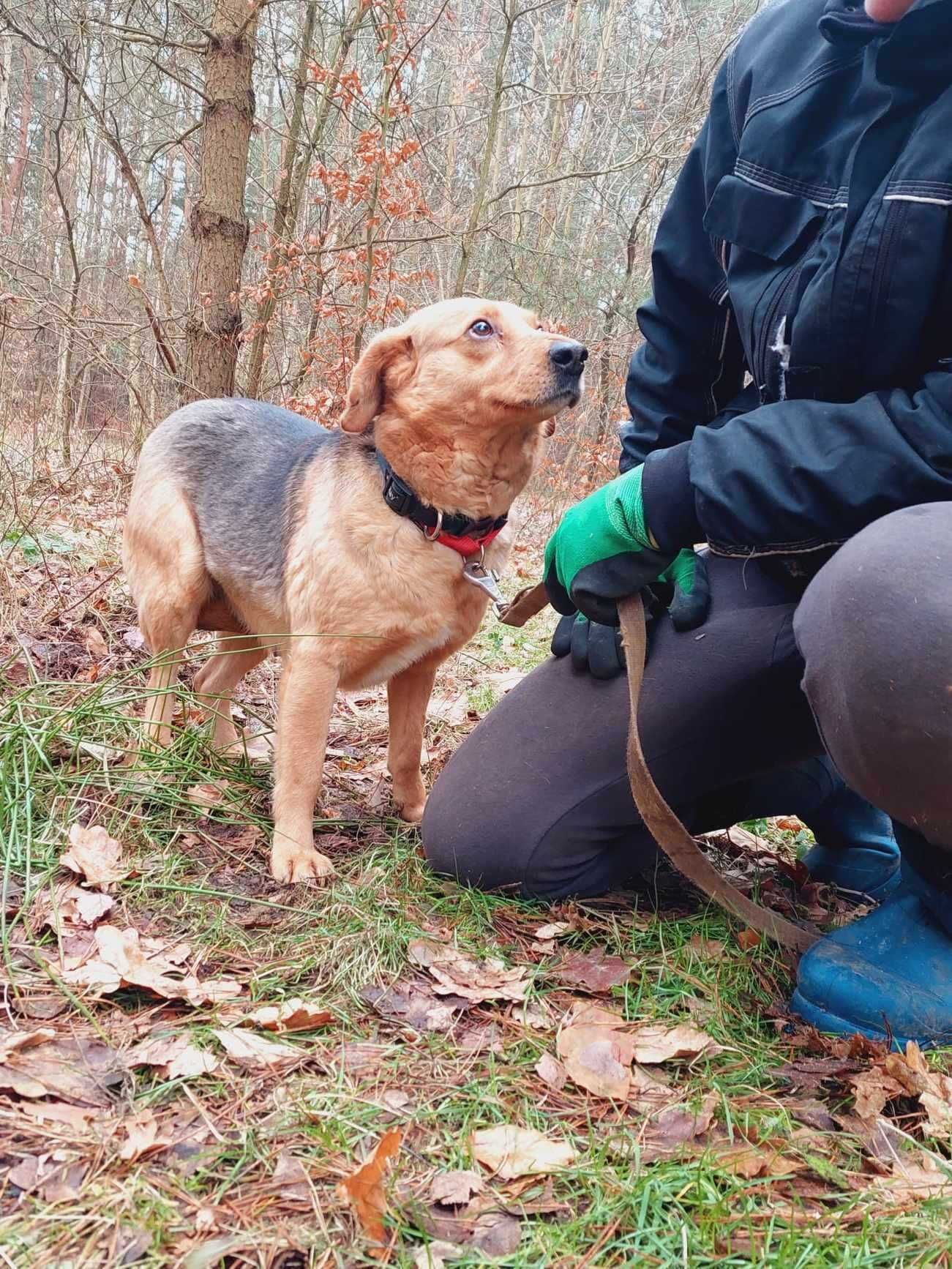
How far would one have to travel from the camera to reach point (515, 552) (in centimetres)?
841

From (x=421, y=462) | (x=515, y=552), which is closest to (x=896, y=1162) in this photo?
(x=421, y=462)

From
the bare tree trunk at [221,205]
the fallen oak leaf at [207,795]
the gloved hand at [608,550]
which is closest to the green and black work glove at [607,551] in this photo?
the gloved hand at [608,550]

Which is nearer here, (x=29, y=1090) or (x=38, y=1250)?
(x=38, y=1250)

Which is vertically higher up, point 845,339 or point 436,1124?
point 845,339

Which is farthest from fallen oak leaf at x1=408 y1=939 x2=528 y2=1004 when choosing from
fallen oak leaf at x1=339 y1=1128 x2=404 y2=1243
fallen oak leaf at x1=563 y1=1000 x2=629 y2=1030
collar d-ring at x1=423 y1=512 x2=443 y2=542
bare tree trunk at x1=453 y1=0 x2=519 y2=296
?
bare tree trunk at x1=453 y1=0 x2=519 y2=296

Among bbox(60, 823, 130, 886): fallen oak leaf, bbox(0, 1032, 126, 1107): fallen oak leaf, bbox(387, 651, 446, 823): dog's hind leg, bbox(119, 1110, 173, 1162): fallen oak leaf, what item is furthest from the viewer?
bbox(387, 651, 446, 823): dog's hind leg

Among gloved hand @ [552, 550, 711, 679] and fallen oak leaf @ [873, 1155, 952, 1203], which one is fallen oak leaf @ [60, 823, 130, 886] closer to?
gloved hand @ [552, 550, 711, 679]

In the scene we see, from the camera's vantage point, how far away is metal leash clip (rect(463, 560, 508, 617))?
2588 millimetres

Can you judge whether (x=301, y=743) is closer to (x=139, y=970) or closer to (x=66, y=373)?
(x=139, y=970)

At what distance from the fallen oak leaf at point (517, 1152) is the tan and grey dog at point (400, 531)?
1.09 m

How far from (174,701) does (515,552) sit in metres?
5.46

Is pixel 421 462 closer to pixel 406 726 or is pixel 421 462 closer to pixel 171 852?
pixel 406 726

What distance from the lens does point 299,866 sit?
7.93ft

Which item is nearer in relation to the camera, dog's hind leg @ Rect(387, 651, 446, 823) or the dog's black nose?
the dog's black nose
